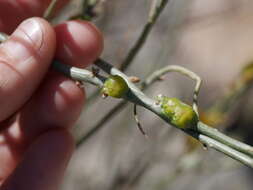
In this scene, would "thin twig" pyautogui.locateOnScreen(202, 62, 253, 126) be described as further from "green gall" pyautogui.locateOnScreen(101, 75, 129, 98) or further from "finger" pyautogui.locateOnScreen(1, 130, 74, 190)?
"green gall" pyautogui.locateOnScreen(101, 75, 129, 98)

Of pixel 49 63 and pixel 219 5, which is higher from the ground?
pixel 49 63

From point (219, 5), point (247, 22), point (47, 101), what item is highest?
point (47, 101)

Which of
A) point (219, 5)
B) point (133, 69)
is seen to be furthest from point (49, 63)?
point (219, 5)

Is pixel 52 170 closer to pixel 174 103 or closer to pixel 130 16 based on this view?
pixel 174 103

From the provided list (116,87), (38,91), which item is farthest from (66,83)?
(116,87)

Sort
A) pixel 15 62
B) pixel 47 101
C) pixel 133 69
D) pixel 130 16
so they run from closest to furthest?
1. pixel 15 62
2. pixel 47 101
3. pixel 133 69
4. pixel 130 16
